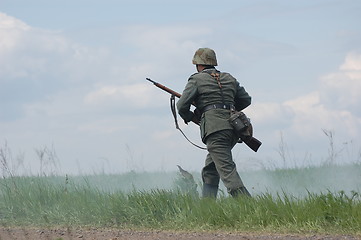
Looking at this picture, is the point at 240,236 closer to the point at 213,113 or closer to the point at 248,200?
the point at 248,200

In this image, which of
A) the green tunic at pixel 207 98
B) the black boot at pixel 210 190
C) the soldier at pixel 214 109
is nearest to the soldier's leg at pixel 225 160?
the soldier at pixel 214 109

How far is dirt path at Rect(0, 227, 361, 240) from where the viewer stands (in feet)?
→ 26.8

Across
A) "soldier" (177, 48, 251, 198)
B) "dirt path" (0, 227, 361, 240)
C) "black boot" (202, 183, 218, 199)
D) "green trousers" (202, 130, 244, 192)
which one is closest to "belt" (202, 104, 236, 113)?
"soldier" (177, 48, 251, 198)

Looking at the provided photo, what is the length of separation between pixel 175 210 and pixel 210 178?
99 centimetres

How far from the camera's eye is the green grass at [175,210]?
8.61m

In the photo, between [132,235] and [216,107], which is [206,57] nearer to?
[216,107]

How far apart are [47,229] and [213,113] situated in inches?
95.2

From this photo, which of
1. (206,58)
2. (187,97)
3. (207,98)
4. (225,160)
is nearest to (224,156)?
(225,160)

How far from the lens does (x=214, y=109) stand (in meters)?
10.3

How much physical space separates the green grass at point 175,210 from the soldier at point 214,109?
0.52m

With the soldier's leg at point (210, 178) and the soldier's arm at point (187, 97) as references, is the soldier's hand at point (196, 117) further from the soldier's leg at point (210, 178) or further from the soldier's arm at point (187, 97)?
the soldier's leg at point (210, 178)

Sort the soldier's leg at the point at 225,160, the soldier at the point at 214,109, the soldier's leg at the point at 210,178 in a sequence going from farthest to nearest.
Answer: the soldier's leg at the point at 210,178 < the soldier at the point at 214,109 < the soldier's leg at the point at 225,160

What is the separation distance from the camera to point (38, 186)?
12094mm

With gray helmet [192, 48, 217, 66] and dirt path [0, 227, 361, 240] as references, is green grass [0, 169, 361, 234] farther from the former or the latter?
gray helmet [192, 48, 217, 66]
